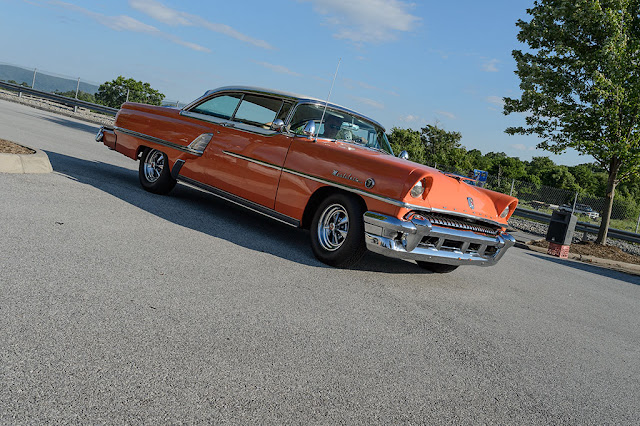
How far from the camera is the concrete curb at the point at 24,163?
6.64 meters

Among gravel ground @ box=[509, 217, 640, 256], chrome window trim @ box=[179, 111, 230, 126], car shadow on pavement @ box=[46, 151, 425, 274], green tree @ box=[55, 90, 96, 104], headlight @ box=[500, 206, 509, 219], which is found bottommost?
car shadow on pavement @ box=[46, 151, 425, 274]

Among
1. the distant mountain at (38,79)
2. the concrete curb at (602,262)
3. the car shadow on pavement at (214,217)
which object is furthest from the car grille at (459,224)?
the distant mountain at (38,79)

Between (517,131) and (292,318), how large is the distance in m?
15.6

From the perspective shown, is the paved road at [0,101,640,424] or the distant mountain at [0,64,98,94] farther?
the distant mountain at [0,64,98,94]

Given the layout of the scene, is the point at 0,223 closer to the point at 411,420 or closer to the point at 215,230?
the point at 215,230

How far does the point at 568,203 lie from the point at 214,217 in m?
15.4

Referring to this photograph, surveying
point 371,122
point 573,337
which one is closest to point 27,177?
point 371,122

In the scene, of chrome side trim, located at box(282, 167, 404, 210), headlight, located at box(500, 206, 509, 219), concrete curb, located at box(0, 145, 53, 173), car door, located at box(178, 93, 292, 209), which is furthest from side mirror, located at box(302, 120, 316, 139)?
concrete curb, located at box(0, 145, 53, 173)

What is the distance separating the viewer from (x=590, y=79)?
15.0m

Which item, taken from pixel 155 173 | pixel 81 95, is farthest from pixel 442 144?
pixel 155 173

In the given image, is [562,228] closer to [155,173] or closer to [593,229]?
[593,229]

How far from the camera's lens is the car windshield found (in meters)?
5.90

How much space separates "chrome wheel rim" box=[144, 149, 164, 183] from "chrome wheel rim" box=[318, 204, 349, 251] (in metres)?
2.98

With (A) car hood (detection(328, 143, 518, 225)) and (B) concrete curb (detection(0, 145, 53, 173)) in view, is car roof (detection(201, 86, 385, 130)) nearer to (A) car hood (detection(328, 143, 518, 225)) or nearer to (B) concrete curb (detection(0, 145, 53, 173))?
(A) car hood (detection(328, 143, 518, 225))
